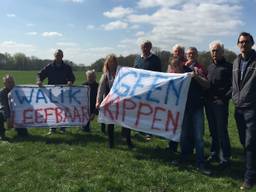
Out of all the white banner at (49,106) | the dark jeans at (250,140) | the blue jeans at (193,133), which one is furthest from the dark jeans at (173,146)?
the white banner at (49,106)

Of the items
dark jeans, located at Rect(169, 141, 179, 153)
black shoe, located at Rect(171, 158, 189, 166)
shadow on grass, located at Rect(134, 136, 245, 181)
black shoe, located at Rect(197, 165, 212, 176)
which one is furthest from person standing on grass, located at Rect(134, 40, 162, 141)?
black shoe, located at Rect(197, 165, 212, 176)

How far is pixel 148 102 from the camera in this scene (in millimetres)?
9172

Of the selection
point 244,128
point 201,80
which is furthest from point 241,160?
point 201,80

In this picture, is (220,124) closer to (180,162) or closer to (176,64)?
(180,162)

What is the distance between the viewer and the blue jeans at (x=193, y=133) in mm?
8477

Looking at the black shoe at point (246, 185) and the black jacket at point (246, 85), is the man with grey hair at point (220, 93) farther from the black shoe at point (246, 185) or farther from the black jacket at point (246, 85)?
the black shoe at point (246, 185)

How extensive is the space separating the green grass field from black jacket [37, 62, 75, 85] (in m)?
2.08

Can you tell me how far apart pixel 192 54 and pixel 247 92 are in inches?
67.7

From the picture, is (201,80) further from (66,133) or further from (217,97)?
(66,133)

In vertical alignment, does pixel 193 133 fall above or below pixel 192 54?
below

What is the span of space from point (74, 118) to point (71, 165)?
3.34 meters

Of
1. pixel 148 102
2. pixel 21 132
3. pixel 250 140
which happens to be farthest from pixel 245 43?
pixel 21 132

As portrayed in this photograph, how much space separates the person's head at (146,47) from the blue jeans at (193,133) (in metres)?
2.51

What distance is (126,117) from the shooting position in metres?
9.48
